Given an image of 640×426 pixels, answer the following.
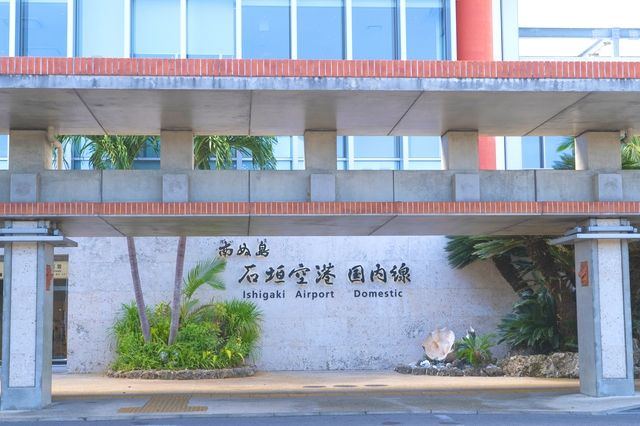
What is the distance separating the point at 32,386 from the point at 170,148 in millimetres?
4709

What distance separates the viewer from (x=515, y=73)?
613 inches

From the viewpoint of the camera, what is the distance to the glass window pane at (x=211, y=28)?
28.0 meters

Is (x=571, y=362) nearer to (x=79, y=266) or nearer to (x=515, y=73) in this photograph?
(x=515, y=73)

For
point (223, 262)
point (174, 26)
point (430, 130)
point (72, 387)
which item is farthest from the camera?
point (174, 26)

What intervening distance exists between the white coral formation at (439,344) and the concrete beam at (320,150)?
8.13m

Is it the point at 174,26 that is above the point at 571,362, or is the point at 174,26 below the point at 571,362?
above

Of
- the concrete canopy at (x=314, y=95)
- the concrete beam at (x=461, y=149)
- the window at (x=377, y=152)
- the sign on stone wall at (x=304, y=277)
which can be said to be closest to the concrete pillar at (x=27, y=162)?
the concrete canopy at (x=314, y=95)

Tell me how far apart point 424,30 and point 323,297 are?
8395 mm

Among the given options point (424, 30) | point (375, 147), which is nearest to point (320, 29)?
point (424, 30)

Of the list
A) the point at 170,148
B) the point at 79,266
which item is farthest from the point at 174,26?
the point at 170,148

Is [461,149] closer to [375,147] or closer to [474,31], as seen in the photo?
[375,147]

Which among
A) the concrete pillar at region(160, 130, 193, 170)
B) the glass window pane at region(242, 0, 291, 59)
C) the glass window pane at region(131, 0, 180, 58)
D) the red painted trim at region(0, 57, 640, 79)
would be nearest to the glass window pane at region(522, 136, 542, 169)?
the glass window pane at region(242, 0, 291, 59)

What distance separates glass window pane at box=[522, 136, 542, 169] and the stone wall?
4392mm

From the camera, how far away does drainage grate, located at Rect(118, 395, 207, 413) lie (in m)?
16.8
